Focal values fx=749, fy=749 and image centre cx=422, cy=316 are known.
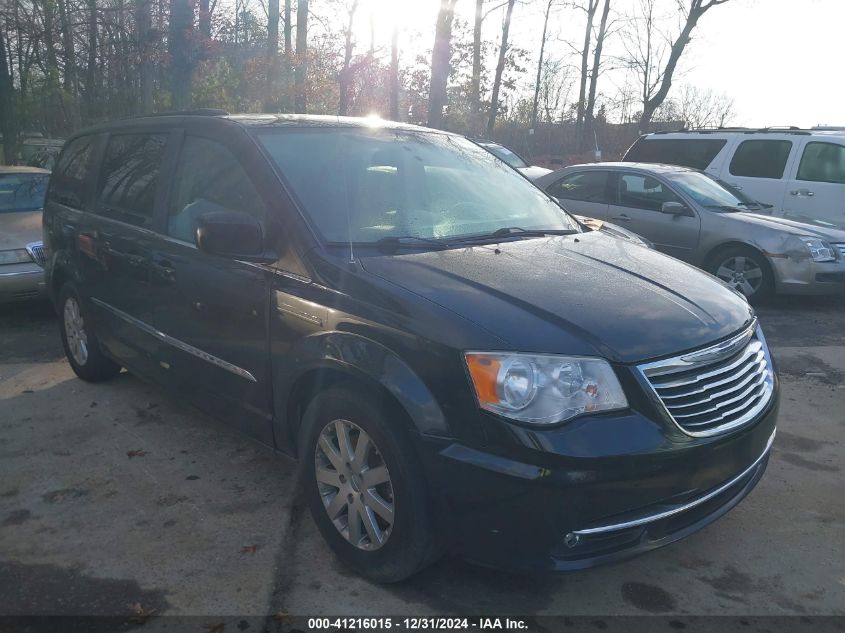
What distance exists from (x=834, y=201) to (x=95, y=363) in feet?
30.3

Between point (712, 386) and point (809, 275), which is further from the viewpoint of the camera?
point (809, 275)

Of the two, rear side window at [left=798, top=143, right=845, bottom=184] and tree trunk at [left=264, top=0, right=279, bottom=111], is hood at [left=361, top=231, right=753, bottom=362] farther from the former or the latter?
tree trunk at [left=264, top=0, right=279, bottom=111]

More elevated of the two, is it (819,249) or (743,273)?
(819,249)

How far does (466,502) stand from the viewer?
8.48 ft

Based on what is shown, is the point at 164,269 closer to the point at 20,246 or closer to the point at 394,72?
the point at 20,246

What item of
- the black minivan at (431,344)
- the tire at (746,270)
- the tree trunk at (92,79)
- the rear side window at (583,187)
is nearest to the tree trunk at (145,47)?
the tree trunk at (92,79)

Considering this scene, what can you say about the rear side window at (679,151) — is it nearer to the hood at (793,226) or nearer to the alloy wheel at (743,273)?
the hood at (793,226)

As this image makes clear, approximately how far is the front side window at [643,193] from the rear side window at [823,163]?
278 centimetres

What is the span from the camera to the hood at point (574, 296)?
8.77 feet

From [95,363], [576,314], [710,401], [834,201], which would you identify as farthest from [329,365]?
[834,201]

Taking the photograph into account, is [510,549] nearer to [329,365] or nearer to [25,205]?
[329,365]

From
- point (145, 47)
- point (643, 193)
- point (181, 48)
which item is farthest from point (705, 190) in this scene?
point (145, 47)

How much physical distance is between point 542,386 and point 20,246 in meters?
6.27

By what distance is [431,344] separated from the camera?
267cm
